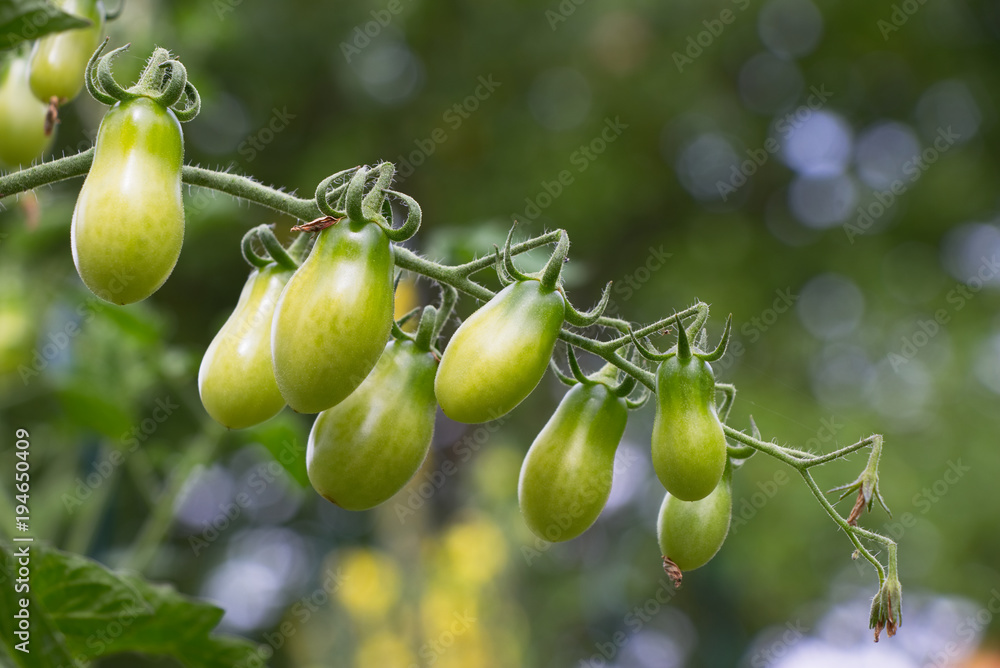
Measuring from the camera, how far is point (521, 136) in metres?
4.24

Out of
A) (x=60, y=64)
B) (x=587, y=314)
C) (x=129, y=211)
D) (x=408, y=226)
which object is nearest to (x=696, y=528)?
(x=587, y=314)

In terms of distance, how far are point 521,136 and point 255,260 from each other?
373 cm

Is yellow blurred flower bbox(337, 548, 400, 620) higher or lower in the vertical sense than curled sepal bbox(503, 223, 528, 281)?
lower

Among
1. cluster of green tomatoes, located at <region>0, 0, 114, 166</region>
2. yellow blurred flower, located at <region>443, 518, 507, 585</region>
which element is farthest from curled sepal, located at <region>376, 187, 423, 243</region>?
yellow blurred flower, located at <region>443, 518, 507, 585</region>

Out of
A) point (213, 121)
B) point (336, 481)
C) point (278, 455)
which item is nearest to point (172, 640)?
point (336, 481)

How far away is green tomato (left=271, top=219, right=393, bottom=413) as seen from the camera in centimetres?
52

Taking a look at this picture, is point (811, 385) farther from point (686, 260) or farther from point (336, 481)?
point (336, 481)

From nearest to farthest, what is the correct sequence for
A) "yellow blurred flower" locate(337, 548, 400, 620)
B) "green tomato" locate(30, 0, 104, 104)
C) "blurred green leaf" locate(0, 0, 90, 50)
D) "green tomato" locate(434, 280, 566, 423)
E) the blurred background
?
"blurred green leaf" locate(0, 0, 90, 50) < "green tomato" locate(434, 280, 566, 423) < "green tomato" locate(30, 0, 104, 104) < "yellow blurred flower" locate(337, 548, 400, 620) < the blurred background

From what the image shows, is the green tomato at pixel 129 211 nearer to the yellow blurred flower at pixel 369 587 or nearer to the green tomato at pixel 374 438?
the green tomato at pixel 374 438

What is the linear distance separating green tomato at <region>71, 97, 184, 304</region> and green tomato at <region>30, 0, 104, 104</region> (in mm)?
320

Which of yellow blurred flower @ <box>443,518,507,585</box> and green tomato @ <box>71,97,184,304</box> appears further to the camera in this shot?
yellow blurred flower @ <box>443,518,507,585</box>

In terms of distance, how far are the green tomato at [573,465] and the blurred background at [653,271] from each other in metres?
2.36

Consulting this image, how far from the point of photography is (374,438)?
0.60m

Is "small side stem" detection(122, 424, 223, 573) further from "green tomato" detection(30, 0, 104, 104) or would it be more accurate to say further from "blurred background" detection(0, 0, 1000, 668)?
"blurred background" detection(0, 0, 1000, 668)
